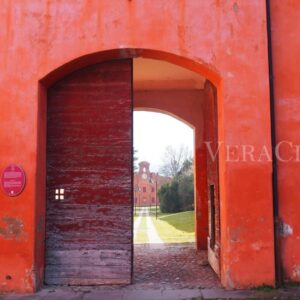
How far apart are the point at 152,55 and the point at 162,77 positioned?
4.13 meters

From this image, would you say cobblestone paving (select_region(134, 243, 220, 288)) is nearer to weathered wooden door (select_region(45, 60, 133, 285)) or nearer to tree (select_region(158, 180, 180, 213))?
weathered wooden door (select_region(45, 60, 133, 285))

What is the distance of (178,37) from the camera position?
7910mm

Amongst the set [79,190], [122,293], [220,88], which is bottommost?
[122,293]

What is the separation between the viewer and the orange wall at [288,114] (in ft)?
25.2

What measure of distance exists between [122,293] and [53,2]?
16.7ft

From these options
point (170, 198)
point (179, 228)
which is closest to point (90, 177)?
point (179, 228)

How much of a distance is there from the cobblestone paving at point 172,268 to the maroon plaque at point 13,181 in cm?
265

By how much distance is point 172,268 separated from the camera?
31.5ft

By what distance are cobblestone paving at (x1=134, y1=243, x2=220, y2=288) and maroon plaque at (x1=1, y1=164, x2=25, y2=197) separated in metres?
2.65

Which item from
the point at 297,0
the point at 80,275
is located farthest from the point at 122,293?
the point at 297,0

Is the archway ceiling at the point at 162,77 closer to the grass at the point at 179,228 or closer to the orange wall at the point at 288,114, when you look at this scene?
the orange wall at the point at 288,114

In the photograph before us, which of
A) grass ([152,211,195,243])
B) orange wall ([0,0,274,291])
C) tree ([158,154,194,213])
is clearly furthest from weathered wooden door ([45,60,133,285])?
tree ([158,154,194,213])

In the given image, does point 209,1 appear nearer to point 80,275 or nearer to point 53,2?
point 53,2

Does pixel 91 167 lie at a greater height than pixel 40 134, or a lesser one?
lesser
